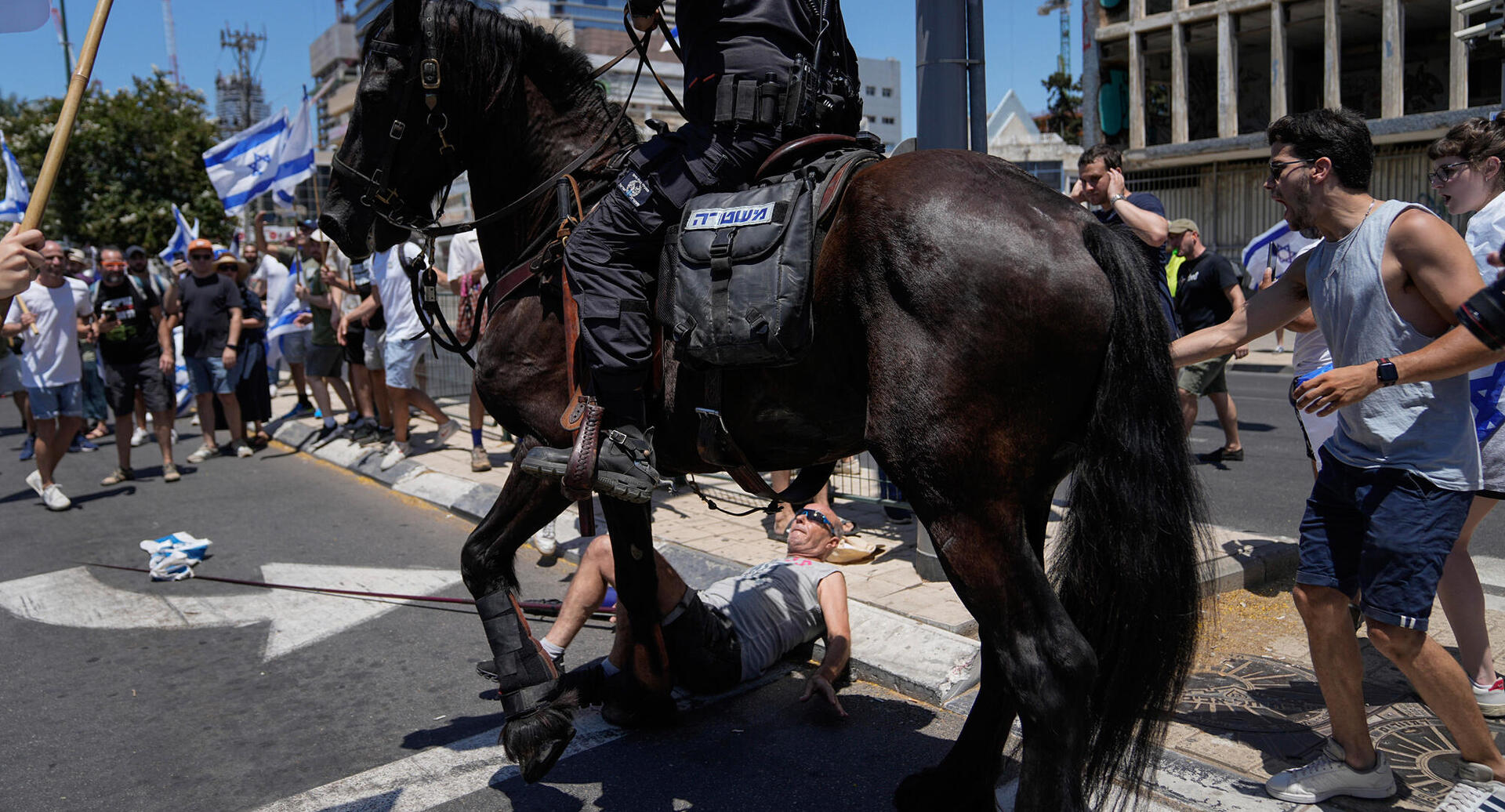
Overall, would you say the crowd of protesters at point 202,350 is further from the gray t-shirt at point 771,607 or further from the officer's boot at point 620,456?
the officer's boot at point 620,456

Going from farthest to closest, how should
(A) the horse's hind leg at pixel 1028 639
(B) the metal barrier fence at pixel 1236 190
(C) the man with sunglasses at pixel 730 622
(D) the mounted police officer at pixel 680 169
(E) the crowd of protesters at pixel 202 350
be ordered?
(B) the metal barrier fence at pixel 1236 190, (E) the crowd of protesters at pixel 202 350, (C) the man with sunglasses at pixel 730 622, (D) the mounted police officer at pixel 680 169, (A) the horse's hind leg at pixel 1028 639

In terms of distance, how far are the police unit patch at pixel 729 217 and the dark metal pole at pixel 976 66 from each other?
8.71ft

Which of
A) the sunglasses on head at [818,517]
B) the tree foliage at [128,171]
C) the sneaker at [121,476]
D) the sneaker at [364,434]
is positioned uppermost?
the tree foliage at [128,171]

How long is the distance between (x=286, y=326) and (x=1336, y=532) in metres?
11.3

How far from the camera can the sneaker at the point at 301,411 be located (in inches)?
506

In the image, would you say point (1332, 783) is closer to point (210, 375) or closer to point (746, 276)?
point (746, 276)

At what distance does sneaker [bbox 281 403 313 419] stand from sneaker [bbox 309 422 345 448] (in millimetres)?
1627

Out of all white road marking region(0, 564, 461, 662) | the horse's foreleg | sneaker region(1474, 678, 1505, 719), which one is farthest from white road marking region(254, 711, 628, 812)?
sneaker region(1474, 678, 1505, 719)

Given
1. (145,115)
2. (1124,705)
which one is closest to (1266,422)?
(1124,705)

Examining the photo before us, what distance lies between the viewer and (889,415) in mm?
A: 2750

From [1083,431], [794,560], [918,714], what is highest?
[1083,431]

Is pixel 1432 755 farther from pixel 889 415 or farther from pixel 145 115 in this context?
pixel 145 115

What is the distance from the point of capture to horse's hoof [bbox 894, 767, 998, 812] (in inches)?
128

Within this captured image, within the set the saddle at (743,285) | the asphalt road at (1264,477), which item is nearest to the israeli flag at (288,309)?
the saddle at (743,285)
